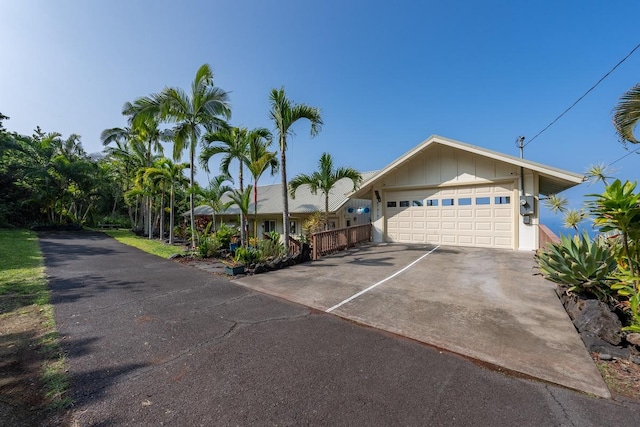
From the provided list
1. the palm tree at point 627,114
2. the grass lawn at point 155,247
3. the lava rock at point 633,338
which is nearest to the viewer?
the lava rock at point 633,338

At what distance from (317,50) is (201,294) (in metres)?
11.6

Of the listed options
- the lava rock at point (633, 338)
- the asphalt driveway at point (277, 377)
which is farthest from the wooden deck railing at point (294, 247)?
the lava rock at point (633, 338)

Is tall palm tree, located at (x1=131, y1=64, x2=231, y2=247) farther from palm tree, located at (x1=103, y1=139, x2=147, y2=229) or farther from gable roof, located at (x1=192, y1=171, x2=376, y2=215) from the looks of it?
palm tree, located at (x1=103, y1=139, x2=147, y2=229)

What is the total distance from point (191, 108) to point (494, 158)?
12814 mm

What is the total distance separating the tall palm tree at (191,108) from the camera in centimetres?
1098

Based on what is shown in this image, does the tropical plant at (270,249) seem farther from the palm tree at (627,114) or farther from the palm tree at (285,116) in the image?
the palm tree at (627,114)

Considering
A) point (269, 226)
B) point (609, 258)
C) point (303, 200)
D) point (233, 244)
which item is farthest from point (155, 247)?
point (609, 258)

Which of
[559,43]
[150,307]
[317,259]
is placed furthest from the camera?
[559,43]

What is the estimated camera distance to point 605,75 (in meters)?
7.64

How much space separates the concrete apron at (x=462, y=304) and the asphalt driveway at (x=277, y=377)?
358 millimetres

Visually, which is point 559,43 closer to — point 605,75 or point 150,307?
point 605,75

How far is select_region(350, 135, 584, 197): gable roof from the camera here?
8.68 meters

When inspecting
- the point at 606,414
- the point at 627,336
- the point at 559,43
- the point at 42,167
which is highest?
the point at 559,43

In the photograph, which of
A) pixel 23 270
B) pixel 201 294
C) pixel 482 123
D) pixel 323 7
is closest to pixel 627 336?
pixel 201 294
